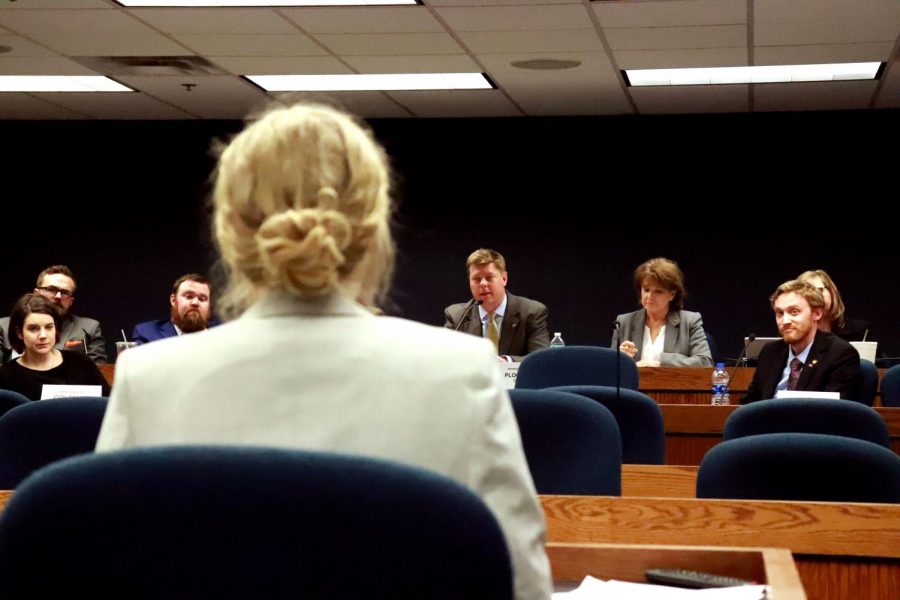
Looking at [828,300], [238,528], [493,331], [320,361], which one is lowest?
[493,331]

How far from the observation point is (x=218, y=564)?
1053 millimetres

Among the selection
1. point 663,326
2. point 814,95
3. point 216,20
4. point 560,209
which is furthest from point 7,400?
point 560,209

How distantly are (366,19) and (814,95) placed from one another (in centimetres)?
443

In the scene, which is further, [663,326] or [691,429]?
[663,326]

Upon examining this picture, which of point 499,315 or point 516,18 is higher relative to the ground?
point 516,18

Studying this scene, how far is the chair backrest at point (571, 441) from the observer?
11.0 feet

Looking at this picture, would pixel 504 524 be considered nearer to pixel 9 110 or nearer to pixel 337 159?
pixel 337 159

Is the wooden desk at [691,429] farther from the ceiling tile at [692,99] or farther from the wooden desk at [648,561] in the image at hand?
the ceiling tile at [692,99]

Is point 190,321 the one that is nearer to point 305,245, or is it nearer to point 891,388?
point 891,388

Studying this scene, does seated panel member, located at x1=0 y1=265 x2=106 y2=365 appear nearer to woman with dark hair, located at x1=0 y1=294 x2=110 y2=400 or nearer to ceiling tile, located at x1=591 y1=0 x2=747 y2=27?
woman with dark hair, located at x1=0 y1=294 x2=110 y2=400

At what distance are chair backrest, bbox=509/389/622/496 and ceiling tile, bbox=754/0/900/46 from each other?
14.9 ft

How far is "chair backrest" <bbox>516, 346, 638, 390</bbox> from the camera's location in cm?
573

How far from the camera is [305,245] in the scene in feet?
4.49

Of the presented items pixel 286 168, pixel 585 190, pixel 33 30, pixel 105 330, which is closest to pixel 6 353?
pixel 33 30
